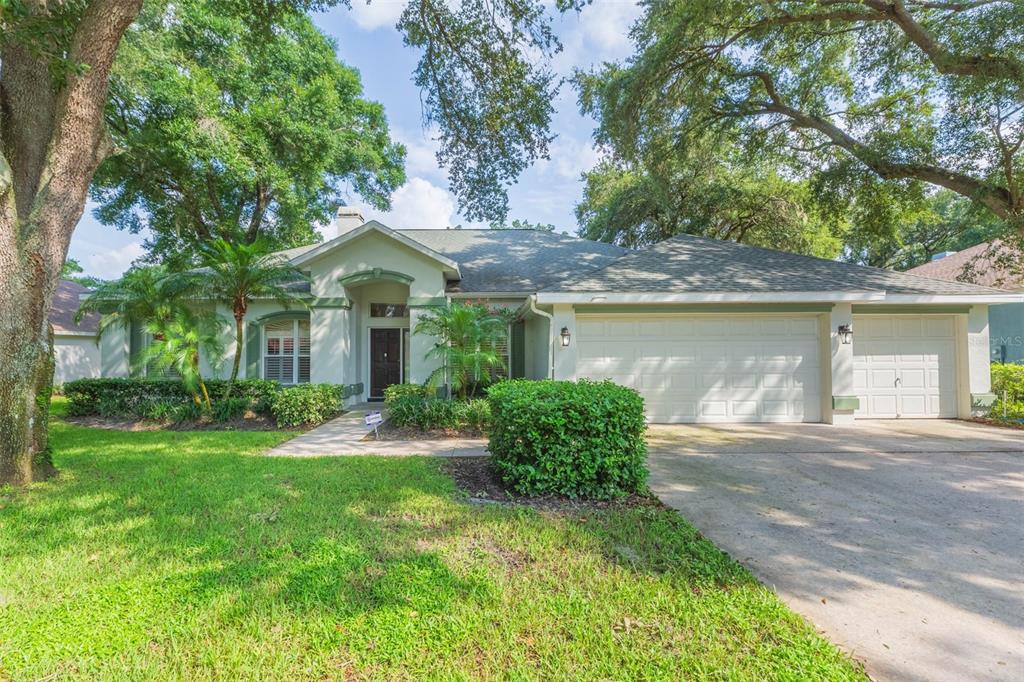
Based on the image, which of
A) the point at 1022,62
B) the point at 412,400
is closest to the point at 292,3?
the point at 412,400

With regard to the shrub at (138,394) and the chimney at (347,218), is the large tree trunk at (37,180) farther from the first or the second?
the chimney at (347,218)

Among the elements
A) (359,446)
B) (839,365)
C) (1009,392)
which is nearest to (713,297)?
(839,365)

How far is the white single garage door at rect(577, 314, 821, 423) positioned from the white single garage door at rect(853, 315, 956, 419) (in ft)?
4.81

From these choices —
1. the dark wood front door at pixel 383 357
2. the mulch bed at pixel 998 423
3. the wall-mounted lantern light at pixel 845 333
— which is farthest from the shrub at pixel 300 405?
the mulch bed at pixel 998 423

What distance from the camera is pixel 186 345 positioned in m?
8.94

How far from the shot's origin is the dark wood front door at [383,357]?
12.8 meters

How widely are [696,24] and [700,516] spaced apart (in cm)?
984

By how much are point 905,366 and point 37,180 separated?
15.4m

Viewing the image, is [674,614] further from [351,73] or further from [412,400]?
[351,73]

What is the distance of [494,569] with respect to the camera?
3.02 m

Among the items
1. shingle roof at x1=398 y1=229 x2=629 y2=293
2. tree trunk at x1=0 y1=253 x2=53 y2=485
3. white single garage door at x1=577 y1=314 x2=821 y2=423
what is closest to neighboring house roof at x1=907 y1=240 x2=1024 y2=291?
white single garage door at x1=577 y1=314 x2=821 y2=423

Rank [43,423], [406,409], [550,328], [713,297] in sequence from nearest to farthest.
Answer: [43,423] → [406,409] → [713,297] → [550,328]

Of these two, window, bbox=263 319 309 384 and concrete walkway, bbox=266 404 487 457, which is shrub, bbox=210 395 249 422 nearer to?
concrete walkway, bbox=266 404 487 457

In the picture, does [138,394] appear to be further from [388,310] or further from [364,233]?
[364,233]
